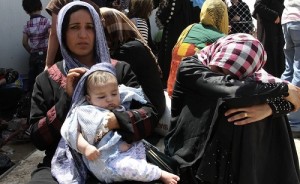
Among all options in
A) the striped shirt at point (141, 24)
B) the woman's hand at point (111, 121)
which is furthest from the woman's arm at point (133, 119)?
the striped shirt at point (141, 24)

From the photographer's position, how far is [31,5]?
5.82 m

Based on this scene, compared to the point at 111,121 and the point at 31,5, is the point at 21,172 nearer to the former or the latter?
the point at 111,121

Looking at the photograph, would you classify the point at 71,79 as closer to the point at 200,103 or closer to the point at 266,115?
the point at 200,103

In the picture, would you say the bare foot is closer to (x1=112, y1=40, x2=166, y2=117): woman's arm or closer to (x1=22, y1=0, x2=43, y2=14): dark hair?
(x1=112, y1=40, x2=166, y2=117): woman's arm

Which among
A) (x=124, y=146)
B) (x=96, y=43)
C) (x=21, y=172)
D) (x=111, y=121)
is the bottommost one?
(x=21, y=172)

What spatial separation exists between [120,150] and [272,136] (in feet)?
2.47

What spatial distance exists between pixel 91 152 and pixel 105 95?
0.96 ft

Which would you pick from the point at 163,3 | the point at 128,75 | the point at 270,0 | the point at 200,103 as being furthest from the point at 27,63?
the point at 200,103

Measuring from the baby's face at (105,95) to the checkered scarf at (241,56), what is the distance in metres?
0.50

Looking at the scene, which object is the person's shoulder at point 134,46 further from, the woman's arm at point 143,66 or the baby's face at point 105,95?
the baby's face at point 105,95

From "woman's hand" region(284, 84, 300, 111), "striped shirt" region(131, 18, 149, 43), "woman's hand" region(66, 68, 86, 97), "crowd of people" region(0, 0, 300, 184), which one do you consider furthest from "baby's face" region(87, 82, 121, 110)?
"striped shirt" region(131, 18, 149, 43)

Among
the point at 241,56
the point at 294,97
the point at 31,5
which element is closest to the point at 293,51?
the point at 294,97

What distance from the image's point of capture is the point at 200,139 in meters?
2.13

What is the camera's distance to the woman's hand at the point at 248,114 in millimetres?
1973
